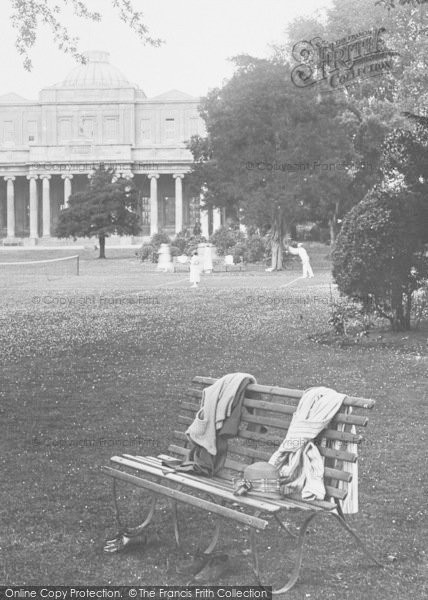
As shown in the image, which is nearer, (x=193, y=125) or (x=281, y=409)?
(x=281, y=409)

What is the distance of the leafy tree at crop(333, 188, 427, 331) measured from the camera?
14953mm

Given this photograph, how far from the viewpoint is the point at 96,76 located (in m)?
103

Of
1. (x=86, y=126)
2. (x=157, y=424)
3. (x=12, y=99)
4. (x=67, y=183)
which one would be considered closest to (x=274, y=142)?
(x=157, y=424)

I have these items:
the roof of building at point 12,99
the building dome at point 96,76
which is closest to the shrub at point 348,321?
the building dome at point 96,76

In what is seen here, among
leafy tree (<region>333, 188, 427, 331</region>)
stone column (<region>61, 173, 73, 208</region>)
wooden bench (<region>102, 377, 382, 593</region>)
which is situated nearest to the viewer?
wooden bench (<region>102, 377, 382, 593</region>)

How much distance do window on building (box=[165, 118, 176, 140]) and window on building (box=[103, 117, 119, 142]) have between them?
5287 millimetres

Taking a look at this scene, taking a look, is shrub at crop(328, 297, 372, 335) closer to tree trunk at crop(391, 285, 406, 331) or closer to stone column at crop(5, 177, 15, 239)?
tree trunk at crop(391, 285, 406, 331)

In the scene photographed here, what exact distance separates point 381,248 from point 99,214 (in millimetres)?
41029

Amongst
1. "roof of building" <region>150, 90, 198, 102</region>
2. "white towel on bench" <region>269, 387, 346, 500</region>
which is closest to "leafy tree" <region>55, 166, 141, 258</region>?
"roof of building" <region>150, 90, 198, 102</region>

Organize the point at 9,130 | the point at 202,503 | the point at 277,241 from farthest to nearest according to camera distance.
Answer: the point at 9,130 < the point at 277,241 < the point at 202,503

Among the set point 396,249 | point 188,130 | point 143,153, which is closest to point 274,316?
point 396,249

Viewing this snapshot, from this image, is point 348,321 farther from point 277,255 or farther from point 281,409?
point 277,255

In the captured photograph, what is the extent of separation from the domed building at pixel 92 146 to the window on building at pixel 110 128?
105mm

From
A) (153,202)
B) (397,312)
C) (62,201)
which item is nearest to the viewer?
(397,312)
